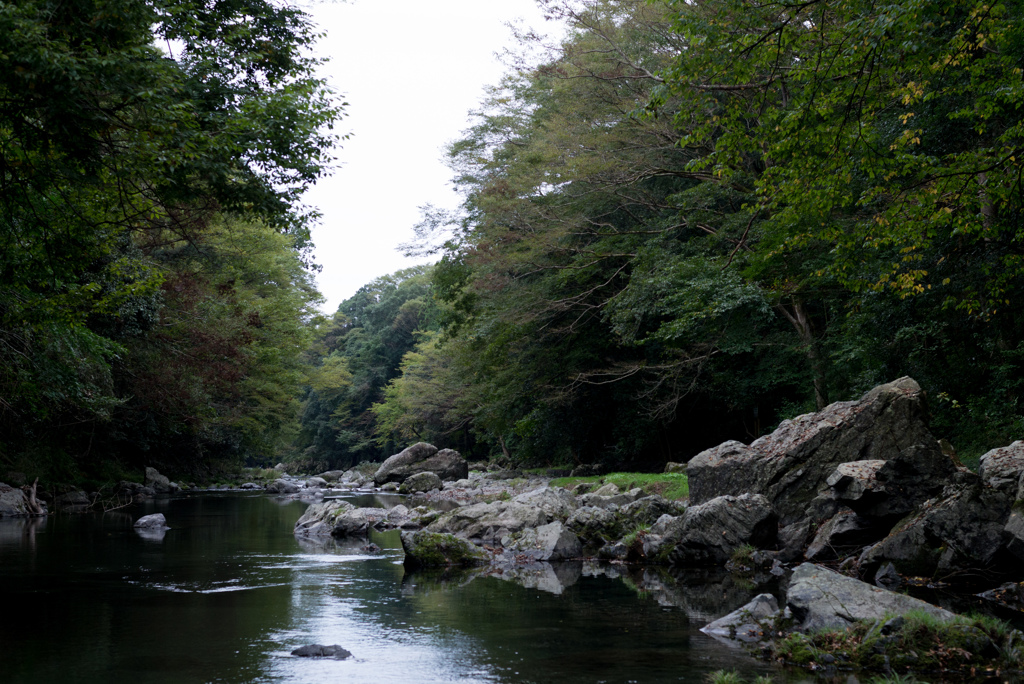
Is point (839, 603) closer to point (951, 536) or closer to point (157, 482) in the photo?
point (951, 536)

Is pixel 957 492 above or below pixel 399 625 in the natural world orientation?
above

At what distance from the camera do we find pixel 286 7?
480 inches

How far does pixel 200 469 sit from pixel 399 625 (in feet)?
119

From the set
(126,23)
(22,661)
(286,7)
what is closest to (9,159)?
(126,23)

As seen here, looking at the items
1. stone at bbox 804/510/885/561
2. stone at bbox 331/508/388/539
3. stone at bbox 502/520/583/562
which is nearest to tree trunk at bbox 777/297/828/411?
stone at bbox 804/510/885/561

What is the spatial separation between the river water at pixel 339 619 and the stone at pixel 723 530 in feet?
2.28

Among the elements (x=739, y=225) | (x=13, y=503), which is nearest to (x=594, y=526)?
(x=739, y=225)

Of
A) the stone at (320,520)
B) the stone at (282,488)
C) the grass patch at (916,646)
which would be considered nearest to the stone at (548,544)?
the stone at (320,520)

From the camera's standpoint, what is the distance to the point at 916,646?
5512mm

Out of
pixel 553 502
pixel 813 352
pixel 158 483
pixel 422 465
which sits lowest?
pixel 553 502

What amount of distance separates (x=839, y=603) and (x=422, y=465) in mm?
31078

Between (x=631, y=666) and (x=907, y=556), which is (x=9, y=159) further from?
(x=907, y=556)

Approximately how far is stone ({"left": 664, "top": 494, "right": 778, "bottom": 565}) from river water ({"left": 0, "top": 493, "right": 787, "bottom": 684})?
70cm

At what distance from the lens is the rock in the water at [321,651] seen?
598 cm
